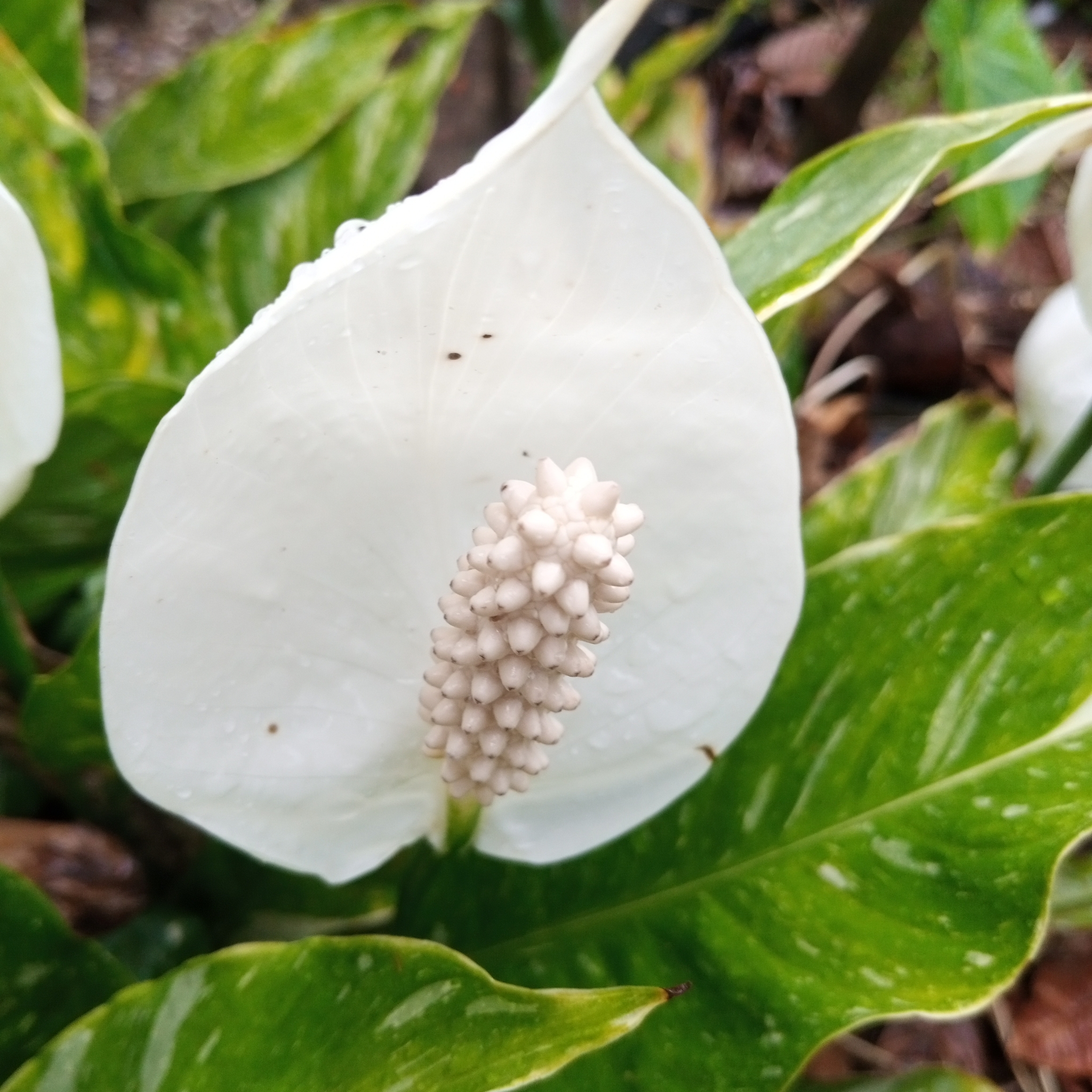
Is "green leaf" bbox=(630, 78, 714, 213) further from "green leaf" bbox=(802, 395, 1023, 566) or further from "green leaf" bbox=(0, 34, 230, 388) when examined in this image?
"green leaf" bbox=(0, 34, 230, 388)

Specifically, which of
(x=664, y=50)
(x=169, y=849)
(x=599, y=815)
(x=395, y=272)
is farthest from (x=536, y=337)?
(x=664, y=50)

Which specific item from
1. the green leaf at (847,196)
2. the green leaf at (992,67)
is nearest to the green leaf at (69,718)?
the green leaf at (847,196)

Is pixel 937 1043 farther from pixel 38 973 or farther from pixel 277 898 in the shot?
pixel 38 973

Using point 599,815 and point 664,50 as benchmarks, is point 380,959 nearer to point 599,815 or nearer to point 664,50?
point 599,815

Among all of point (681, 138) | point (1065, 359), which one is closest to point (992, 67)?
point (681, 138)

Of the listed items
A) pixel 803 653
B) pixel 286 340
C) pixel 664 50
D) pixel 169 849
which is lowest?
pixel 169 849

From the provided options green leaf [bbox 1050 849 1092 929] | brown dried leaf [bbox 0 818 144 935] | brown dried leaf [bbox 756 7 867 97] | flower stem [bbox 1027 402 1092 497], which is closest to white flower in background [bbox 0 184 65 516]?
brown dried leaf [bbox 0 818 144 935]

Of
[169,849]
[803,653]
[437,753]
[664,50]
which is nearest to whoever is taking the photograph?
[437,753]
